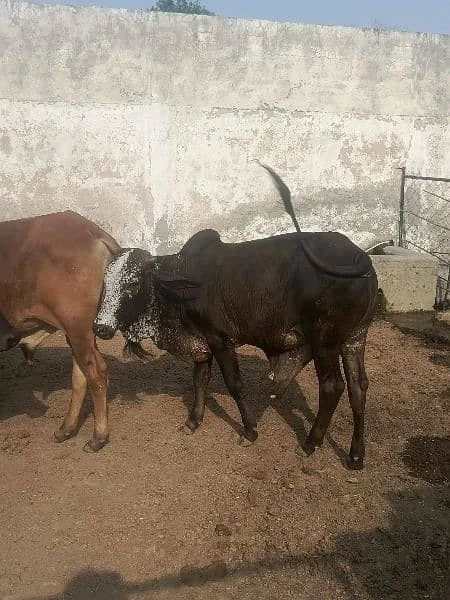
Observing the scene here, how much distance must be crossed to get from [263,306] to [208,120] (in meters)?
5.31

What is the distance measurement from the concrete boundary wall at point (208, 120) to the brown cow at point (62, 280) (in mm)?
4197

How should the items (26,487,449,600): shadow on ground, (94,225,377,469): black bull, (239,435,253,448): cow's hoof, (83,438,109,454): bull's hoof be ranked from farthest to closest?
(239,435,253,448): cow's hoof < (83,438,109,454): bull's hoof < (94,225,377,469): black bull < (26,487,449,600): shadow on ground

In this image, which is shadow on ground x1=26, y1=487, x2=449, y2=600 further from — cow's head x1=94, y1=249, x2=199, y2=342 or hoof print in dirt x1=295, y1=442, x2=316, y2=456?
cow's head x1=94, y1=249, x2=199, y2=342

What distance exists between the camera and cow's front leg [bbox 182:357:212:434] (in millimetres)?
4465

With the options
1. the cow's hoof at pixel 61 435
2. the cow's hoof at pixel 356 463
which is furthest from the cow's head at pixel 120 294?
the cow's hoof at pixel 356 463

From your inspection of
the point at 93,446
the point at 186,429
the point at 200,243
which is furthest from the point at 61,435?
the point at 200,243

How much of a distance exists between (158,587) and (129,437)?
1626 mm

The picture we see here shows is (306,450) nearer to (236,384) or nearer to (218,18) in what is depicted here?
(236,384)

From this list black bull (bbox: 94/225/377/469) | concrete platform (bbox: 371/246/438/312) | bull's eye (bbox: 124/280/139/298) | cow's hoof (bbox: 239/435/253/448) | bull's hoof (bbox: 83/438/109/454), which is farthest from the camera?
concrete platform (bbox: 371/246/438/312)

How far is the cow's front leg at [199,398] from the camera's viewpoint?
4.46 m

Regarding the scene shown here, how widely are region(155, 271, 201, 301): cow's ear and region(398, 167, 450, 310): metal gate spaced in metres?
6.11

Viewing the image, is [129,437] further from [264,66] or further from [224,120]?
[264,66]

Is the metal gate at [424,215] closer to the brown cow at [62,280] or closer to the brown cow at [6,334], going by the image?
the brown cow at [62,280]

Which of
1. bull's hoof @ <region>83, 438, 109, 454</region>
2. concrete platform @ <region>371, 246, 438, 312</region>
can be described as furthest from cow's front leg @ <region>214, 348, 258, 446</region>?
concrete platform @ <region>371, 246, 438, 312</region>
